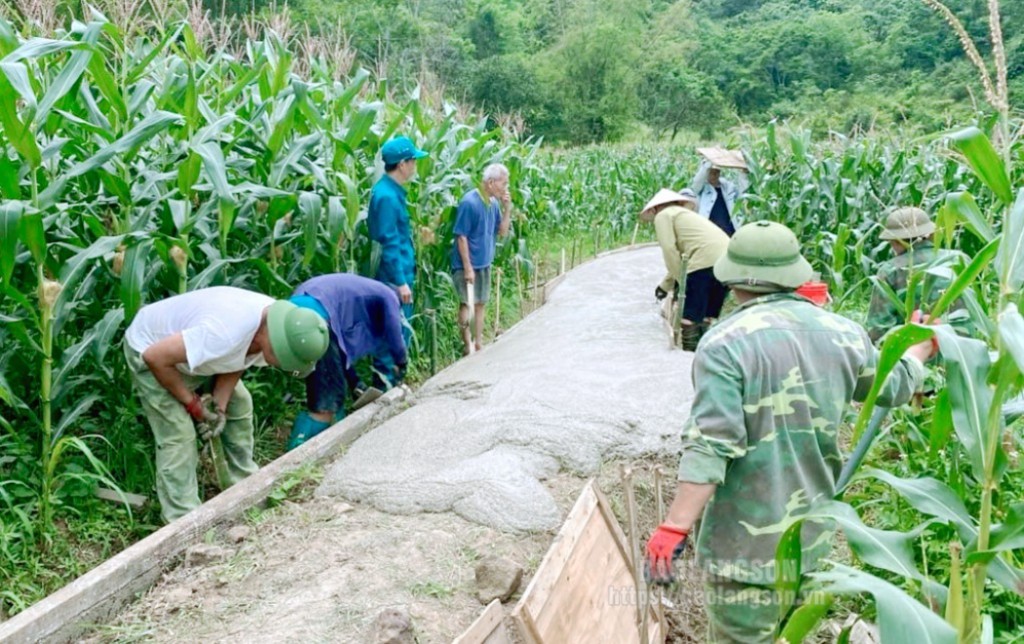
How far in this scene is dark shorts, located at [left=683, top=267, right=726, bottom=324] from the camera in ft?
19.9

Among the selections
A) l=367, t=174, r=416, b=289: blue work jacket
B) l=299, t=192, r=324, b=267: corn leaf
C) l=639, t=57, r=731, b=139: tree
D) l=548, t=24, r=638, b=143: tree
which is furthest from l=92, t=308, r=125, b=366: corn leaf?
l=639, t=57, r=731, b=139: tree

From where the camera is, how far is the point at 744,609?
2395 millimetres

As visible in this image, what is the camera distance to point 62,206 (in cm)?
341

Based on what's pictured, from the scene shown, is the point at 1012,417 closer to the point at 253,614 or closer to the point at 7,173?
the point at 253,614

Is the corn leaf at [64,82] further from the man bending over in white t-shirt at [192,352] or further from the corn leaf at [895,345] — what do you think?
the corn leaf at [895,345]

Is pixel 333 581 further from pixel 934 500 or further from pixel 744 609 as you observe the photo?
pixel 934 500

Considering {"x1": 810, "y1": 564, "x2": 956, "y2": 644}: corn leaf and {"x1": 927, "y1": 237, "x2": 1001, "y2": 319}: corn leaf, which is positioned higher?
{"x1": 927, "y1": 237, "x2": 1001, "y2": 319}: corn leaf

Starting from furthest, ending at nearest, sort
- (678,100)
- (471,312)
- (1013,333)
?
(678,100)
(471,312)
(1013,333)

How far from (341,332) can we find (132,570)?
1693 millimetres

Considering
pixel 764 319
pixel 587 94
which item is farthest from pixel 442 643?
pixel 587 94

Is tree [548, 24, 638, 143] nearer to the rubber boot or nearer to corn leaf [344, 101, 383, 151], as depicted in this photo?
the rubber boot

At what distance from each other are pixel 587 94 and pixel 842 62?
1513 cm

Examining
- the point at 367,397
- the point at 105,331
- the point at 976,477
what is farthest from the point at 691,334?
the point at 976,477

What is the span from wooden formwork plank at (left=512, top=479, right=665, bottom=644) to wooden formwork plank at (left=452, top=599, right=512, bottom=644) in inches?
4.8
